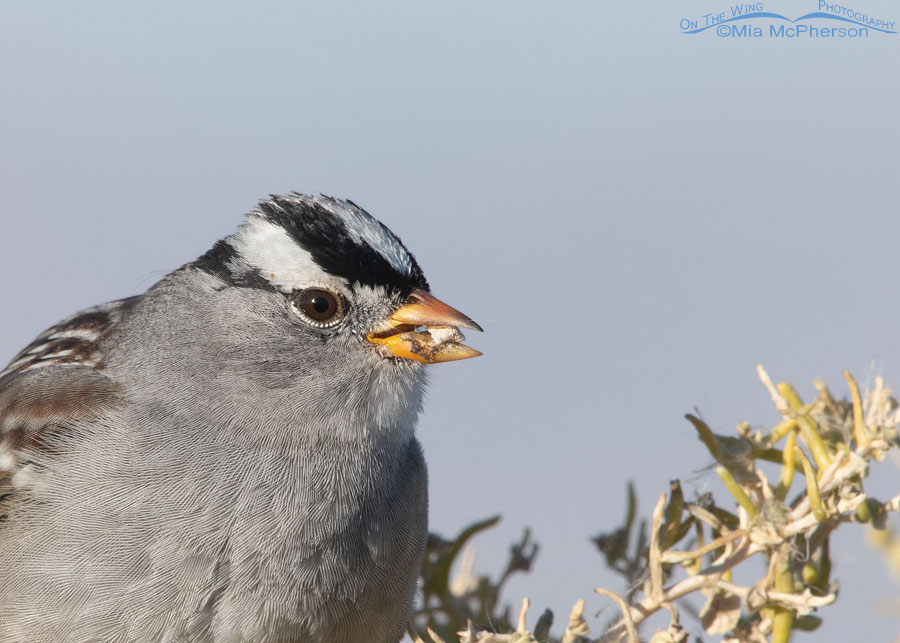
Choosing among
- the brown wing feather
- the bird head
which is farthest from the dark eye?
the brown wing feather

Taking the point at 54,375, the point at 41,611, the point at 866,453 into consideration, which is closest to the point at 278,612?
the point at 41,611

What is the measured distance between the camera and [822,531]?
1.41m

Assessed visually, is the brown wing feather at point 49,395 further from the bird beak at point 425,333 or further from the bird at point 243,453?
the bird beak at point 425,333

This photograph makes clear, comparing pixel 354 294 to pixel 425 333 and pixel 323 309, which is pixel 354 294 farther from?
pixel 425 333

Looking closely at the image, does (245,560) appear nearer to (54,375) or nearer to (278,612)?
(278,612)

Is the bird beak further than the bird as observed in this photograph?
Yes

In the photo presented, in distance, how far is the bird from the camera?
204 cm

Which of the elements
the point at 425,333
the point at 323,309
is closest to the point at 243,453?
the point at 323,309

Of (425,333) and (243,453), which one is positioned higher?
(425,333)

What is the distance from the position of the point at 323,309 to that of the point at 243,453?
1.30ft

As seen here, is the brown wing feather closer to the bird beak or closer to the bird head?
the bird head

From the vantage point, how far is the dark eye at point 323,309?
93.4 inches

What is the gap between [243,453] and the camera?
224 centimetres

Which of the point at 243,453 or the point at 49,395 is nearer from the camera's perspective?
the point at 243,453
